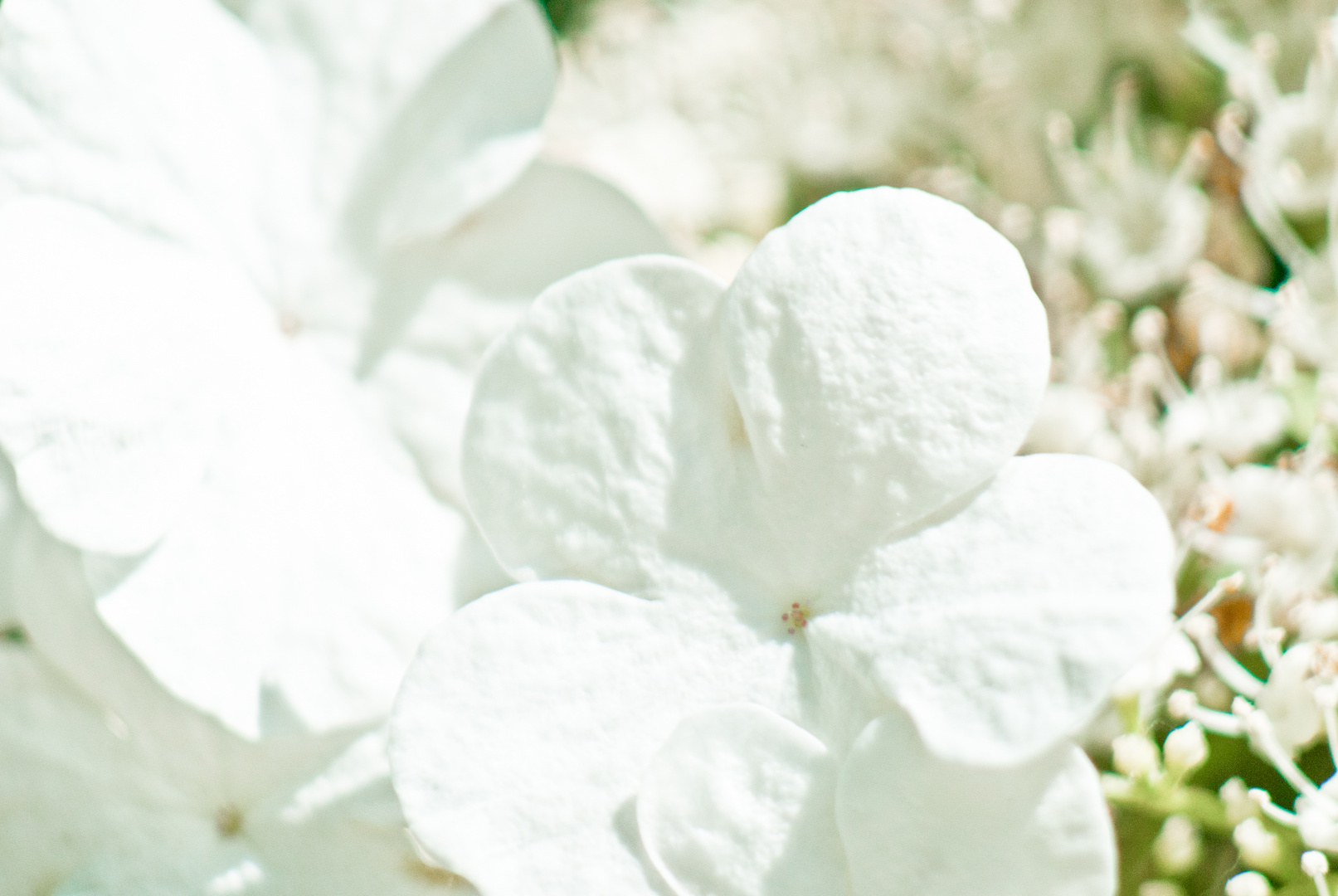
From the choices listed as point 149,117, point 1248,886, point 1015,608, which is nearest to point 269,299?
point 149,117

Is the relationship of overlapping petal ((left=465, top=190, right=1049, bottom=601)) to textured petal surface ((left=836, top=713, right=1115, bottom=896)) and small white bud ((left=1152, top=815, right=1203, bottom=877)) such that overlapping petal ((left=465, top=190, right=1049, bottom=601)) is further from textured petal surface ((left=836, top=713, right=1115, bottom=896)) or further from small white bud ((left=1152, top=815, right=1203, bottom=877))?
small white bud ((left=1152, top=815, right=1203, bottom=877))

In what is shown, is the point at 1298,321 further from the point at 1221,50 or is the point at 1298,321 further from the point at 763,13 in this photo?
the point at 763,13

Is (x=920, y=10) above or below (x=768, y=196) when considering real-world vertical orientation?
above

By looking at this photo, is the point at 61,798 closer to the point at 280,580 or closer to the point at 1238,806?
the point at 280,580

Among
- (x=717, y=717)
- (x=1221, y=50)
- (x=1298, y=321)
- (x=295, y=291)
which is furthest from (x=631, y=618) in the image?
(x=1221, y=50)

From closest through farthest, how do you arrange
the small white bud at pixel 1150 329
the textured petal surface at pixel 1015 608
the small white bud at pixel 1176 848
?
the textured petal surface at pixel 1015 608
the small white bud at pixel 1176 848
the small white bud at pixel 1150 329

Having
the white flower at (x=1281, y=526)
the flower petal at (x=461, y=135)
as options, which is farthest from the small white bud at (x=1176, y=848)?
the flower petal at (x=461, y=135)

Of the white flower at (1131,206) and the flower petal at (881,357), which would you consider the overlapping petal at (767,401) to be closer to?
the flower petal at (881,357)
